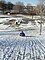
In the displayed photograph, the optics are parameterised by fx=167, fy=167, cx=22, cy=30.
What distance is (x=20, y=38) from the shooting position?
2.75m

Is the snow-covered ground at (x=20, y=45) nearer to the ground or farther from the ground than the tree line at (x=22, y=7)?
nearer to the ground

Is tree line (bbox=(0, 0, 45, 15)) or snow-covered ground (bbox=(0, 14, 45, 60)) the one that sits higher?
tree line (bbox=(0, 0, 45, 15))

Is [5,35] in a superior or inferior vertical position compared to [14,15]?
inferior

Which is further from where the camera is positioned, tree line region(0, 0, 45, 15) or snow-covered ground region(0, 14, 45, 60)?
tree line region(0, 0, 45, 15)

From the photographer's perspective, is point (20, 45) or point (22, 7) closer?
point (20, 45)

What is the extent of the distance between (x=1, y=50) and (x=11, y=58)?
0.29m

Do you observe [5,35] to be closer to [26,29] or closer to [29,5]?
[26,29]

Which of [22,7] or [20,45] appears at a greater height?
[22,7]

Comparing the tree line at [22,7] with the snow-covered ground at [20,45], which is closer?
the snow-covered ground at [20,45]

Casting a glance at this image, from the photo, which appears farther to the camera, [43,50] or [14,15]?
[14,15]

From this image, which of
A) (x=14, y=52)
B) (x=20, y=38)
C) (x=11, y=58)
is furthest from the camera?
(x=20, y=38)

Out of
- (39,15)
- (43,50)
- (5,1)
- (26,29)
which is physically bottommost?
(43,50)

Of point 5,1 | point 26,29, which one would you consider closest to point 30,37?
point 26,29

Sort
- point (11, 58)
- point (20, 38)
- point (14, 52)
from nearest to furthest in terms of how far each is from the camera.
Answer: point (11, 58) → point (14, 52) → point (20, 38)
